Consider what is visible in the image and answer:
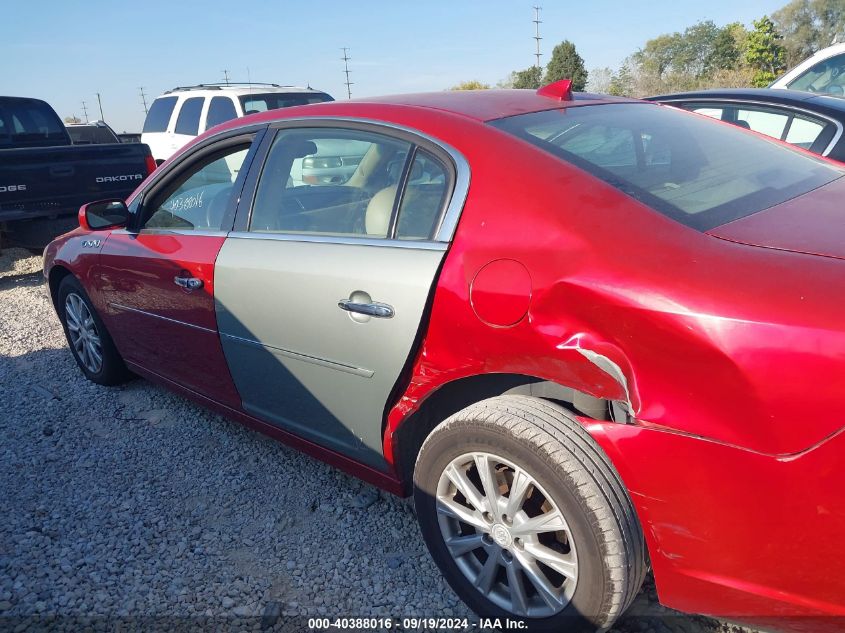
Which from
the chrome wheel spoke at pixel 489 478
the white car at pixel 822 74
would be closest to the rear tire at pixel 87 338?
the chrome wheel spoke at pixel 489 478

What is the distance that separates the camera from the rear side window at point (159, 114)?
11.4 meters

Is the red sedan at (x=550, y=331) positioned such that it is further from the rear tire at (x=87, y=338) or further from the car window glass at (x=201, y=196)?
the rear tire at (x=87, y=338)

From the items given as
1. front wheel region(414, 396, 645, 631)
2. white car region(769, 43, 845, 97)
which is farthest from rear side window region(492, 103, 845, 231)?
white car region(769, 43, 845, 97)

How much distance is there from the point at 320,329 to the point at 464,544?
906mm

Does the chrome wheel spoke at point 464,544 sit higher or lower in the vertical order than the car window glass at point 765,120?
lower

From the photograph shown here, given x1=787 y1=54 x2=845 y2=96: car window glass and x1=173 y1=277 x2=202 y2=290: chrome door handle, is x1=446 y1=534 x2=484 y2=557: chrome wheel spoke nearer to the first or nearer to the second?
x1=173 y1=277 x2=202 y2=290: chrome door handle

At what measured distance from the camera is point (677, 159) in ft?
7.64

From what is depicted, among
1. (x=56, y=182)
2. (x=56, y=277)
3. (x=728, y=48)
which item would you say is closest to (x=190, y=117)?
(x=56, y=182)

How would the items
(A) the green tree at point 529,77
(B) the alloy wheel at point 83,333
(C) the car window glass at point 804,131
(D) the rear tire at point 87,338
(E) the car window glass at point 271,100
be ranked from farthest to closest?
(A) the green tree at point 529,77, (E) the car window glass at point 271,100, (C) the car window glass at point 804,131, (B) the alloy wheel at point 83,333, (D) the rear tire at point 87,338

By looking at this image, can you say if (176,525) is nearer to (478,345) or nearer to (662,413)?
(478,345)

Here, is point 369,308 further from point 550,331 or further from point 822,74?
point 822,74

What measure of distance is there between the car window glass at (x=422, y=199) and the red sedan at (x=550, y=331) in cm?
1

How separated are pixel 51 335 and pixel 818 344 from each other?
5518 millimetres

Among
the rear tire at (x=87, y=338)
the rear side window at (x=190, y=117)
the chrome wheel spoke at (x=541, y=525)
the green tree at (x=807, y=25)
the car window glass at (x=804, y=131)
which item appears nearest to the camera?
the chrome wheel spoke at (x=541, y=525)
